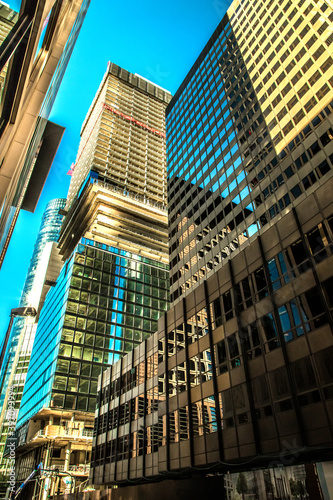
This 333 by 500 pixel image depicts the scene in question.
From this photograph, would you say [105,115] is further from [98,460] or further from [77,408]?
[98,460]

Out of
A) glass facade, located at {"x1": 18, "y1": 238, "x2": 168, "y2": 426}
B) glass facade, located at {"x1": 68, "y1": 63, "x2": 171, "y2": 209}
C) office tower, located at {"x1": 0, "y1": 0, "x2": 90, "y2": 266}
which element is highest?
glass facade, located at {"x1": 68, "y1": 63, "x2": 171, "y2": 209}

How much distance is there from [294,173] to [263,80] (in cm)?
1782

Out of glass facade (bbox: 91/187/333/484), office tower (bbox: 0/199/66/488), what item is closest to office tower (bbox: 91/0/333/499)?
glass facade (bbox: 91/187/333/484)

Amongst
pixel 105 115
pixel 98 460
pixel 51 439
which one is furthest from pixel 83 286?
pixel 105 115

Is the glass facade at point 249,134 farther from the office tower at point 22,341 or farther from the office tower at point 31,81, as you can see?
the office tower at point 22,341

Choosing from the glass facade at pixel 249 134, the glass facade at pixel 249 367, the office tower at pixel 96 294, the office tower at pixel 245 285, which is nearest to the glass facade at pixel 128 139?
the office tower at pixel 96 294

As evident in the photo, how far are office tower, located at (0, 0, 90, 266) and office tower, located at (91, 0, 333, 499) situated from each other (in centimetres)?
1531

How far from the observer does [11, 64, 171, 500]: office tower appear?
53.3 metres

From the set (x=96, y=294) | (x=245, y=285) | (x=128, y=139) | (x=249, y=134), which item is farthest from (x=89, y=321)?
(x=128, y=139)

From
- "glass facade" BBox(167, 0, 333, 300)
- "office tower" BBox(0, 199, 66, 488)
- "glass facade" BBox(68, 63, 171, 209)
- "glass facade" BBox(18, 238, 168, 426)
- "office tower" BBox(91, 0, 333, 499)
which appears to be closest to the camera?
"office tower" BBox(91, 0, 333, 499)

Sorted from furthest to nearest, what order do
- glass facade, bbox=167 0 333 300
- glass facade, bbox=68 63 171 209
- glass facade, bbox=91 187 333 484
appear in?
1. glass facade, bbox=68 63 171 209
2. glass facade, bbox=167 0 333 300
3. glass facade, bbox=91 187 333 484

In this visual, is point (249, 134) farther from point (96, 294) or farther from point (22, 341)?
point (22, 341)

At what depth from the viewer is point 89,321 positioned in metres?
61.9

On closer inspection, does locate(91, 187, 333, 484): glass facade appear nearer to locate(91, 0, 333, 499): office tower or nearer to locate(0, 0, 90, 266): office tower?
locate(91, 0, 333, 499): office tower
